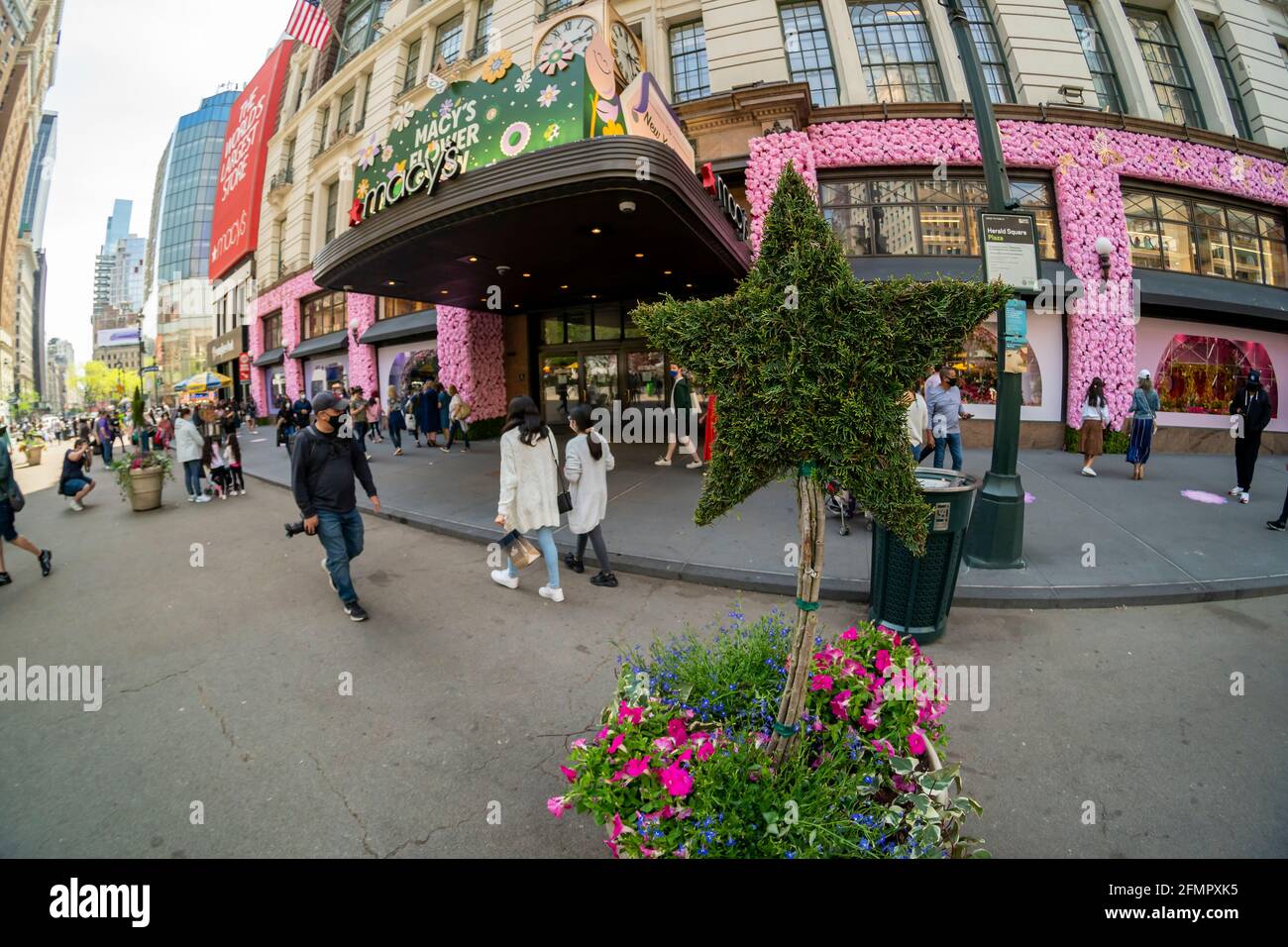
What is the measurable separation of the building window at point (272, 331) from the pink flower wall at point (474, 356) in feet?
50.9

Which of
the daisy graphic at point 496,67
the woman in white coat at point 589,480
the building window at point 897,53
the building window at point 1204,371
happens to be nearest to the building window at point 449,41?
the building window at point 897,53

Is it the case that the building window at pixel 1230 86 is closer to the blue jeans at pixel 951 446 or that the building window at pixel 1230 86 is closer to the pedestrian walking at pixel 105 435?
the blue jeans at pixel 951 446

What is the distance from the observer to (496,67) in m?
7.29

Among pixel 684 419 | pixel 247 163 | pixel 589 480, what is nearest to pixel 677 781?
pixel 589 480

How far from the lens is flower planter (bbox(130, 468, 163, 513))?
9.27m

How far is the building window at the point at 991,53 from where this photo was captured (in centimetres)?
1284

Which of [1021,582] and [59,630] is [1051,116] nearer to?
[1021,582]

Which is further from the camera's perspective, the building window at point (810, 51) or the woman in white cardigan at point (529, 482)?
the building window at point (810, 51)

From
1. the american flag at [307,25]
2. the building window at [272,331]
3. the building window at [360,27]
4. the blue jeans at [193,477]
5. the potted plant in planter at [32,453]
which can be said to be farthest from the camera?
the building window at [272,331]

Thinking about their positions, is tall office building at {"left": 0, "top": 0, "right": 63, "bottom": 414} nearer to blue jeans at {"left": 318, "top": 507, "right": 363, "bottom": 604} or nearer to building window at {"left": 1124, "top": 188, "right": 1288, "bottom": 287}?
blue jeans at {"left": 318, "top": 507, "right": 363, "bottom": 604}

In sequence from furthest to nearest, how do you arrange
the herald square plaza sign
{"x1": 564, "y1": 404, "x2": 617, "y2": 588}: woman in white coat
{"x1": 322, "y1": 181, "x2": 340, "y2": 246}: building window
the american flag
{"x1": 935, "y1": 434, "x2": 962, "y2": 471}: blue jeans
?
{"x1": 322, "y1": 181, "x2": 340, "y2": 246}: building window
the american flag
{"x1": 935, "y1": 434, "x2": 962, "y2": 471}: blue jeans
the herald square plaza sign
{"x1": 564, "y1": 404, "x2": 617, "y2": 588}: woman in white coat

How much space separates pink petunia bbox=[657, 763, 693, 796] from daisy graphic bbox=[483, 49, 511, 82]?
28.9ft

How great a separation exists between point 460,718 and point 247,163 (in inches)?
1507

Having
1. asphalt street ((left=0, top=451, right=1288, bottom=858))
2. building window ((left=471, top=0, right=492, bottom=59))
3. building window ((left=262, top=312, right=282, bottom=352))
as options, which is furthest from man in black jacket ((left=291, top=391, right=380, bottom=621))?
building window ((left=262, top=312, right=282, bottom=352))
